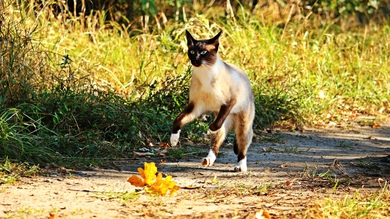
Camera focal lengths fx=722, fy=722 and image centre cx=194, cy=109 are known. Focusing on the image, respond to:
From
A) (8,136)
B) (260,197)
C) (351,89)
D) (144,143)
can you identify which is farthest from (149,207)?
(351,89)

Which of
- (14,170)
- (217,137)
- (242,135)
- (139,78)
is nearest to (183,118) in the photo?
(217,137)

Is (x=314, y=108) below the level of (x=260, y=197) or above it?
below

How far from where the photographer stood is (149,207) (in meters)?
4.61

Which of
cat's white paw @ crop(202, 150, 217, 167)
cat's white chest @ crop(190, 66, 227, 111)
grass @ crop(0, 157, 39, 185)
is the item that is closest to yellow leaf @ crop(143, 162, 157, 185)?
grass @ crop(0, 157, 39, 185)

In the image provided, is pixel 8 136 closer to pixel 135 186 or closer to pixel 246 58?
pixel 135 186

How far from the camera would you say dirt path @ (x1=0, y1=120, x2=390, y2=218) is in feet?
15.0

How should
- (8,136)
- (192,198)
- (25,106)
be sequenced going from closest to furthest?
(192,198) → (8,136) → (25,106)

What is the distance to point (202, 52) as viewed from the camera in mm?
5938

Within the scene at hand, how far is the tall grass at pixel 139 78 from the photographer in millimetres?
6715

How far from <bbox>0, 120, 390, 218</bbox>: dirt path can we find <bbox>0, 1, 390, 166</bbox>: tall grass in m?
0.51

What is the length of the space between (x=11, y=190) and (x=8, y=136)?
935 mm

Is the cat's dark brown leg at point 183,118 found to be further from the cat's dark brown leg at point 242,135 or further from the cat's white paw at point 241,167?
the cat's white paw at point 241,167

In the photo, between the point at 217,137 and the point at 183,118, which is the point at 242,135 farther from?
the point at 183,118

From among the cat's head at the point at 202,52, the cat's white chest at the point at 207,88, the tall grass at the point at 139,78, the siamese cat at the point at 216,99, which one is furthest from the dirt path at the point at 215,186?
the cat's head at the point at 202,52
